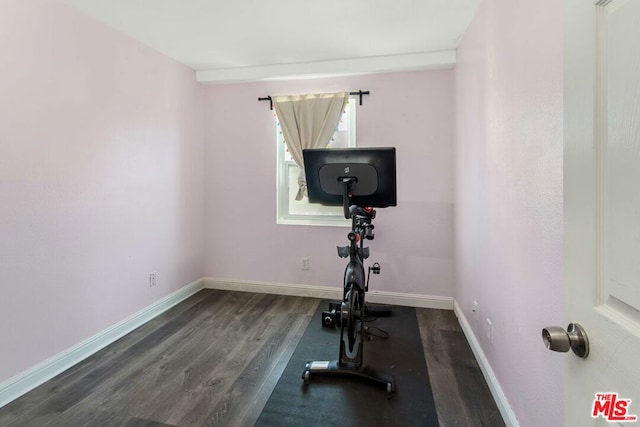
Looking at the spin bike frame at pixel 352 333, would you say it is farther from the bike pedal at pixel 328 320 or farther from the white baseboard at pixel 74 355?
the white baseboard at pixel 74 355

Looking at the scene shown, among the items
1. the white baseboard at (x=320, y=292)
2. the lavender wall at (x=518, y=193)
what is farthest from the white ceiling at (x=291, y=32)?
the white baseboard at (x=320, y=292)

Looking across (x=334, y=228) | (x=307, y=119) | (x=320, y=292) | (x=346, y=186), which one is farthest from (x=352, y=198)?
(x=320, y=292)

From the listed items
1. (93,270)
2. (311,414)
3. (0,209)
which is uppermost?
(0,209)

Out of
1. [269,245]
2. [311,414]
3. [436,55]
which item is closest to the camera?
[311,414]

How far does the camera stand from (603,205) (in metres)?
0.60

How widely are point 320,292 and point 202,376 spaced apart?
1.58 m

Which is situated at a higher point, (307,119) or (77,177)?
(307,119)

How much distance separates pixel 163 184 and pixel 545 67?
9.83 feet

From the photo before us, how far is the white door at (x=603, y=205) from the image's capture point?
1.72ft

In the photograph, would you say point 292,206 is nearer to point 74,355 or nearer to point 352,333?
point 352,333

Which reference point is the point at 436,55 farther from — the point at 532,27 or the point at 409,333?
the point at 409,333

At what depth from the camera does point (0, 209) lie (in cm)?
177

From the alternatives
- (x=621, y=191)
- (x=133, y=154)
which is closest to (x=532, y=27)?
(x=621, y=191)

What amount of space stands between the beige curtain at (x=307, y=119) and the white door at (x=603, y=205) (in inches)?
102
